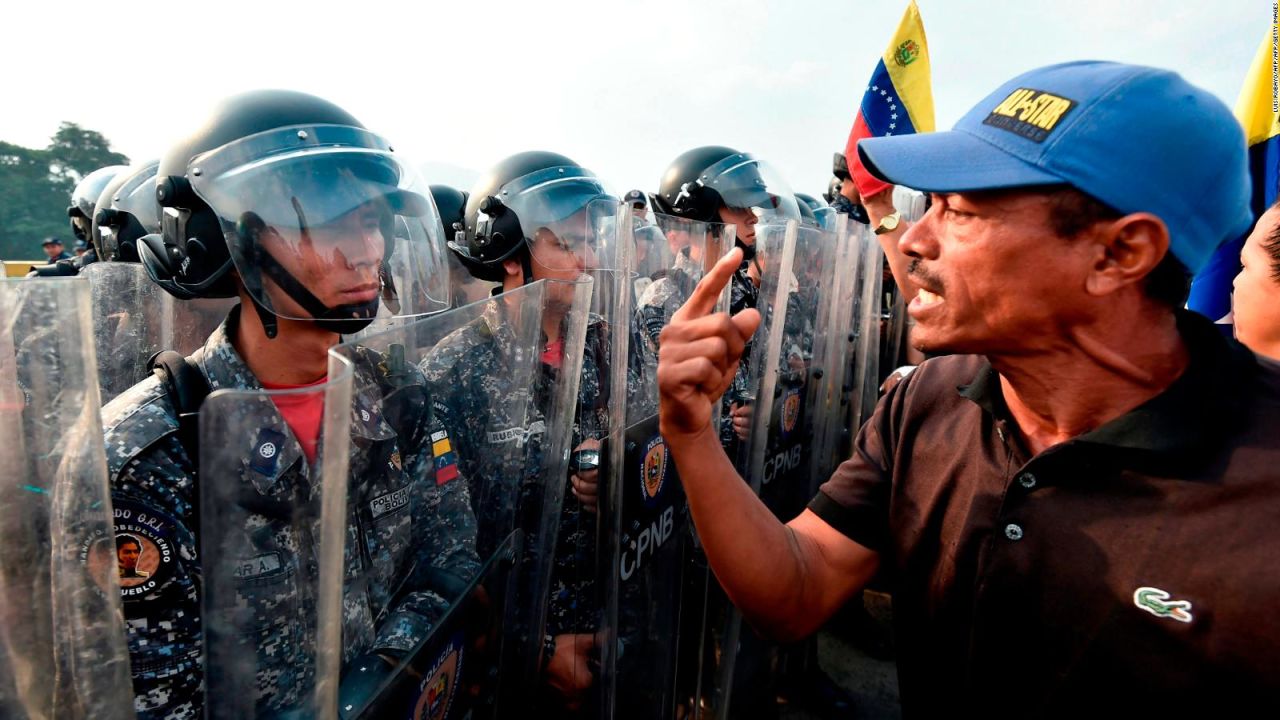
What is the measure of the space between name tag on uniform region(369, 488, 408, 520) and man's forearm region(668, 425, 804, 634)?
2.10 ft

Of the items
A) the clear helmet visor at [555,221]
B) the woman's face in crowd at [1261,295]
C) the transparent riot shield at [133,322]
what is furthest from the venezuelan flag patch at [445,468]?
the woman's face in crowd at [1261,295]

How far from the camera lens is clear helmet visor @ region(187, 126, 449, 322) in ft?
5.49

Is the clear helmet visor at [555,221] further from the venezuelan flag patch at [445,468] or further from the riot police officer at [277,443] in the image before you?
the venezuelan flag patch at [445,468]

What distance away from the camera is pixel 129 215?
3.34 m

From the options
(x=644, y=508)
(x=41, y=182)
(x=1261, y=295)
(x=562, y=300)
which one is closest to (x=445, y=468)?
(x=562, y=300)

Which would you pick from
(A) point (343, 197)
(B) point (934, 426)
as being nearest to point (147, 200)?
(A) point (343, 197)

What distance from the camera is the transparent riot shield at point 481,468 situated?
120cm

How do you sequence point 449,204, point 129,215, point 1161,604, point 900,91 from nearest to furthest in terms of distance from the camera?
point 1161,604 → point 129,215 → point 900,91 → point 449,204

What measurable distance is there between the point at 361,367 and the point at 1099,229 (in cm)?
144

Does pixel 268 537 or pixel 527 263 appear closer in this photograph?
pixel 268 537

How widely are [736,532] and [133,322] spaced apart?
3055mm

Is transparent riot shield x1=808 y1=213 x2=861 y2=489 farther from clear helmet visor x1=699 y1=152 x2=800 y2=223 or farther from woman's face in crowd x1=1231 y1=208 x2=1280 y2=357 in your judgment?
woman's face in crowd x1=1231 y1=208 x2=1280 y2=357

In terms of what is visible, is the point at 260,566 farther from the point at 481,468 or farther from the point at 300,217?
the point at 300,217

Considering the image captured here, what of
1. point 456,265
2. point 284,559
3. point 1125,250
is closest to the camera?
point 284,559
